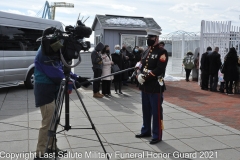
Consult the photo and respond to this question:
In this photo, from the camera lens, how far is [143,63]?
5785 mm

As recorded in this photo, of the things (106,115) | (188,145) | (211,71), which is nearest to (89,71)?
(211,71)

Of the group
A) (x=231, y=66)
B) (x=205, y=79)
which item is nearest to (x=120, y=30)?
(x=205, y=79)

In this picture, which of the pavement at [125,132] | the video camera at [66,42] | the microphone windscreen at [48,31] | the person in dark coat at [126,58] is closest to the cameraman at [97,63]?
the pavement at [125,132]

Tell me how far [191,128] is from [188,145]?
1.15 meters

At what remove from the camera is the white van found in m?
10.6

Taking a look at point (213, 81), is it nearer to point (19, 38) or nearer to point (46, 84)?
point (19, 38)

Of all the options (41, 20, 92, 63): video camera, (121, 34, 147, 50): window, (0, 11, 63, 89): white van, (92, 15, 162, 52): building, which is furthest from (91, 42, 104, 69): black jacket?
(41, 20, 92, 63): video camera

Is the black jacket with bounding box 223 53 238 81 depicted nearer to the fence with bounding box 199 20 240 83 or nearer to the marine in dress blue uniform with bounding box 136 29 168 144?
the fence with bounding box 199 20 240 83

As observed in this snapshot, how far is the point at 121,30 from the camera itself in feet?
49.1

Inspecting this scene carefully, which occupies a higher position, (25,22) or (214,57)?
(25,22)

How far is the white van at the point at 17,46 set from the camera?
34.8 feet

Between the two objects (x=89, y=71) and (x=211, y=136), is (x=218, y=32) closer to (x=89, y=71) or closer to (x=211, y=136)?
(x=89, y=71)

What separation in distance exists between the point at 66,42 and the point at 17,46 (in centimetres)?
758

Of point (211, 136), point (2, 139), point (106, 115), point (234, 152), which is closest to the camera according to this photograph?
point (234, 152)
